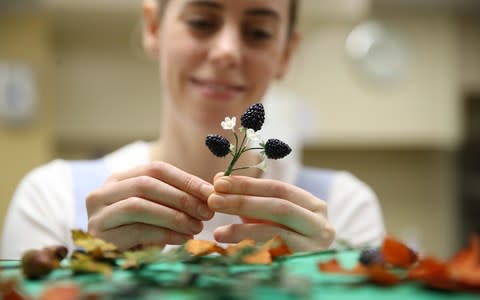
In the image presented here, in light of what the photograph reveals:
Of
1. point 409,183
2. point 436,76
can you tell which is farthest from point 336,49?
point 409,183

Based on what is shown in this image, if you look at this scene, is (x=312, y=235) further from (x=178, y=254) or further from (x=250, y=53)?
(x=250, y=53)

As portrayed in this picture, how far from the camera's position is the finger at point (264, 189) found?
52 cm

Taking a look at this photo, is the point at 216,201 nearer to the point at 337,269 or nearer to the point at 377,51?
the point at 337,269

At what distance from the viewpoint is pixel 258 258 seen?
17.4 inches

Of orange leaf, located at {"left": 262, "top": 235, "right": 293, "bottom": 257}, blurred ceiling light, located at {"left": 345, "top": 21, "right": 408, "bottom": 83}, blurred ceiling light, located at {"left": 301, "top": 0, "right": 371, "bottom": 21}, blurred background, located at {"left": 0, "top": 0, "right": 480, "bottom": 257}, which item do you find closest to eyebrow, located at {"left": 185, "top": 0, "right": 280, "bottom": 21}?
orange leaf, located at {"left": 262, "top": 235, "right": 293, "bottom": 257}

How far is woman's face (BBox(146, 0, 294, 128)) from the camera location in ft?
2.41

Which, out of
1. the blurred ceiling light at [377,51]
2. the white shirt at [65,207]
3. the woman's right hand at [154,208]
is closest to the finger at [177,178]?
the woman's right hand at [154,208]

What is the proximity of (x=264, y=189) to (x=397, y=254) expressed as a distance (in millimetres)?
138

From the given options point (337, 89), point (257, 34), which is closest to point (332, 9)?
point (337, 89)

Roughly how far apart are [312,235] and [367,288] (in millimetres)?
184

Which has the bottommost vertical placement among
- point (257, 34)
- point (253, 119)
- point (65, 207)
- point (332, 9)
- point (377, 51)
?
point (65, 207)

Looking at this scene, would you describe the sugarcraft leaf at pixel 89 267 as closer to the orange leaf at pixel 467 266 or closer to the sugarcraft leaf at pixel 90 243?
the sugarcraft leaf at pixel 90 243

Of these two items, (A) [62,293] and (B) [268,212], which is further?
(B) [268,212]

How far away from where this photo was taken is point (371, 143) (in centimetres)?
444
